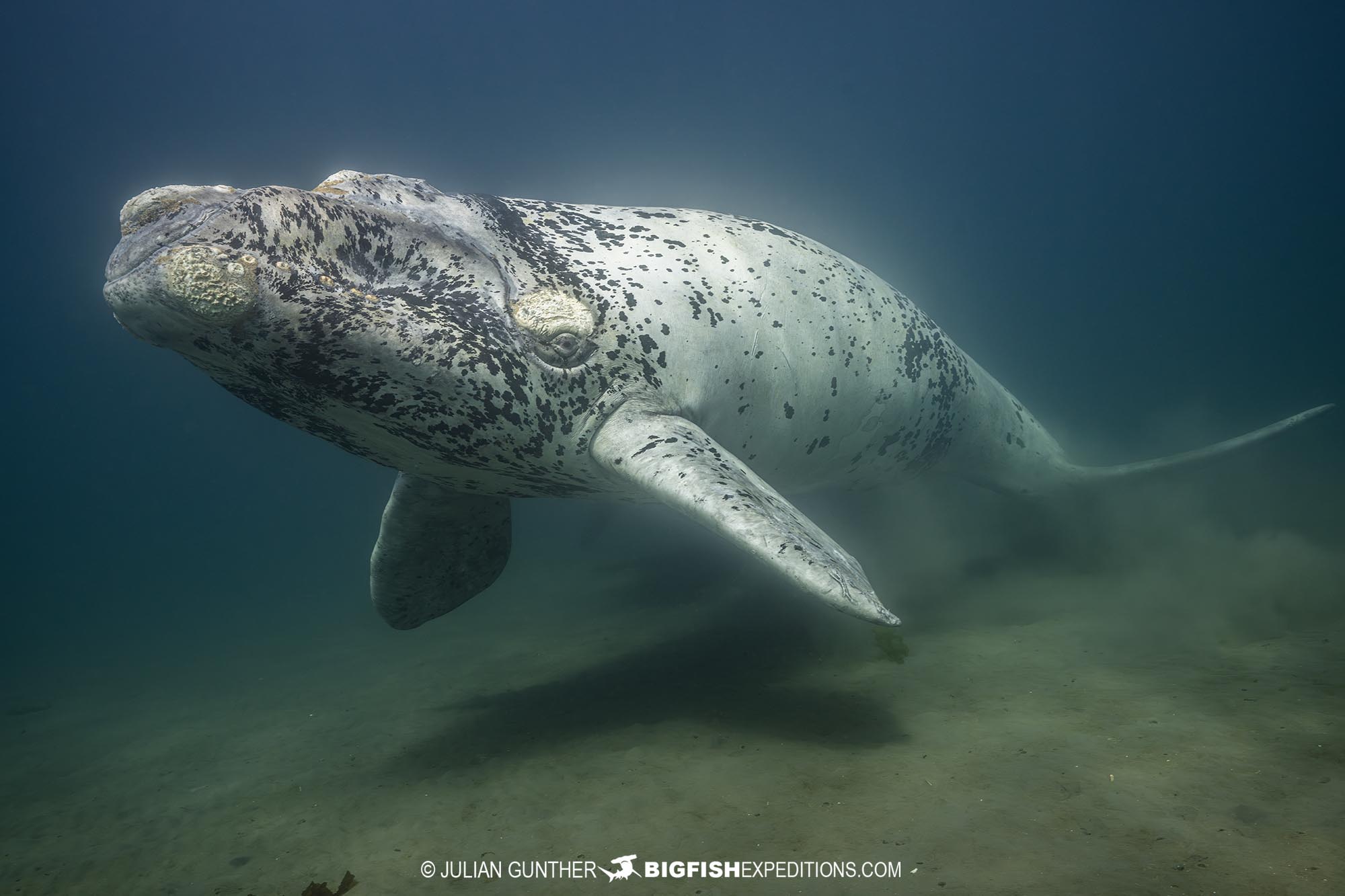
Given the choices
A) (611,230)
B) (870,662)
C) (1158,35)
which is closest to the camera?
(611,230)

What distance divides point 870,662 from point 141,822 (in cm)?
510

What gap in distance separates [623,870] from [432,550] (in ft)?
10.1

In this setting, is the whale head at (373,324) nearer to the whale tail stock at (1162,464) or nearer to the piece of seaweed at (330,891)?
the piece of seaweed at (330,891)

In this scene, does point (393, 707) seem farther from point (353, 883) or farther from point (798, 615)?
point (798, 615)

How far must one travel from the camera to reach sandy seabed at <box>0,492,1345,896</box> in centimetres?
228

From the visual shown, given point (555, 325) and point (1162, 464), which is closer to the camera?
point (555, 325)

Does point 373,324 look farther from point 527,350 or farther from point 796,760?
point 796,760

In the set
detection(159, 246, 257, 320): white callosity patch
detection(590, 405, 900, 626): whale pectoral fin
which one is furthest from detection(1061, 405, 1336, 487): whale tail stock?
detection(159, 246, 257, 320): white callosity patch

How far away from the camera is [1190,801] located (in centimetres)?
239

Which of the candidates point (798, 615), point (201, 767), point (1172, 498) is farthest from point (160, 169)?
point (1172, 498)

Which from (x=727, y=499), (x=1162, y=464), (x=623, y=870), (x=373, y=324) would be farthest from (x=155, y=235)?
(x=1162, y=464)

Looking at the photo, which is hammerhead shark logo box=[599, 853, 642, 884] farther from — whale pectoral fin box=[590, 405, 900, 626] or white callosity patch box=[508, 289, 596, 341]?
white callosity patch box=[508, 289, 596, 341]

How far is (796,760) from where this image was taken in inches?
124

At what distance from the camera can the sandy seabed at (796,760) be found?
2281 mm
